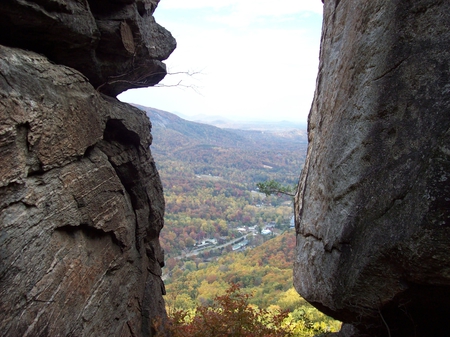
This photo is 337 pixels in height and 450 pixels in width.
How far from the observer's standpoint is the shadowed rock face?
6.43 metres

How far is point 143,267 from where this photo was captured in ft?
33.1

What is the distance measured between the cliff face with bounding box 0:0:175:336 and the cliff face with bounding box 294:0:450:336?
469 cm

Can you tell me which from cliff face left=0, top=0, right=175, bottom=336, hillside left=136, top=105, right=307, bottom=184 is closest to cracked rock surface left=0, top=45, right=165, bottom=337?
cliff face left=0, top=0, right=175, bottom=336

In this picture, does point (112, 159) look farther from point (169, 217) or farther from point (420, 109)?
point (169, 217)

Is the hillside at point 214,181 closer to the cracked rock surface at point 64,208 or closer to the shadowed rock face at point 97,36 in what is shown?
the cracked rock surface at point 64,208

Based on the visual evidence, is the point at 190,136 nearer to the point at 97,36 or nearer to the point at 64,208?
the point at 97,36

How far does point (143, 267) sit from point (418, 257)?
7629 millimetres

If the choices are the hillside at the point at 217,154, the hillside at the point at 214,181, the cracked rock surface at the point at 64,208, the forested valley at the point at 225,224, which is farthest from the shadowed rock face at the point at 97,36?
the hillside at the point at 217,154

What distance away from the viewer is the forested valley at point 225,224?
2322cm

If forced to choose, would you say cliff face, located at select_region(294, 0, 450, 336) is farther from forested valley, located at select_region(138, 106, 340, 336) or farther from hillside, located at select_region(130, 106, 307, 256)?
hillside, located at select_region(130, 106, 307, 256)

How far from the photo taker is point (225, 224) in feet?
251

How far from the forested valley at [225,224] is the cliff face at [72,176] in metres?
3.68

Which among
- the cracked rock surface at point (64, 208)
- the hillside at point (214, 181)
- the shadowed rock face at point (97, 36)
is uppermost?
the shadowed rock face at point (97, 36)

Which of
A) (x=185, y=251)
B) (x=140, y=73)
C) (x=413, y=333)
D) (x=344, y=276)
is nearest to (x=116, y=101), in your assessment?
(x=140, y=73)
